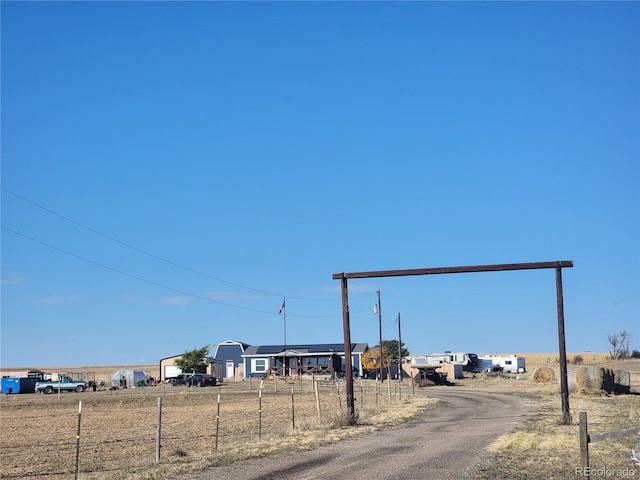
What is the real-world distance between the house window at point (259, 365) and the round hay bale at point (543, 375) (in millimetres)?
36590

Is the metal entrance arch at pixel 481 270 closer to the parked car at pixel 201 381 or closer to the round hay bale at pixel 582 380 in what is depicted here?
the round hay bale at pixel 582 380

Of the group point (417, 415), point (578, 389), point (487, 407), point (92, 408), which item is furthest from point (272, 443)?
point (578, 389)

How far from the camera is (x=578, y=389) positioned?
50.1 m

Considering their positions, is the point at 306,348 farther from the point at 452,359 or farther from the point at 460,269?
the point at 460,269

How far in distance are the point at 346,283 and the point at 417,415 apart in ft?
25.4

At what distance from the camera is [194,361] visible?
9662 centimetres

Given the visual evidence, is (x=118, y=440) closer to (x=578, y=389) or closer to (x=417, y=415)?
(x=417, y=415)

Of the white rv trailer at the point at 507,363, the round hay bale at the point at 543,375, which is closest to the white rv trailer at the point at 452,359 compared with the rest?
the white rv trailer at the point at 507,363

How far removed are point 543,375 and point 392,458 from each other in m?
56.7

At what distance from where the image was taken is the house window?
9595 cm

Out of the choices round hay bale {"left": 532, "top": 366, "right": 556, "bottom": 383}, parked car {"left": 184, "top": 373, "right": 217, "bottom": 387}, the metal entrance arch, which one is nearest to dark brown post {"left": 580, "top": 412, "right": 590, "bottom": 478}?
the metal entrance arch

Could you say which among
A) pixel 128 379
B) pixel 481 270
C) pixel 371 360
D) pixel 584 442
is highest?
pixel 481 270

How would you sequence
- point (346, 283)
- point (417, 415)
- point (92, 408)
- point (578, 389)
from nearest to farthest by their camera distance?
point (346, 283), point (417, 415), point (92, 408), point (578, 389)

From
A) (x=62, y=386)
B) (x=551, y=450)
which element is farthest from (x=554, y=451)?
(x=62, y=386)
